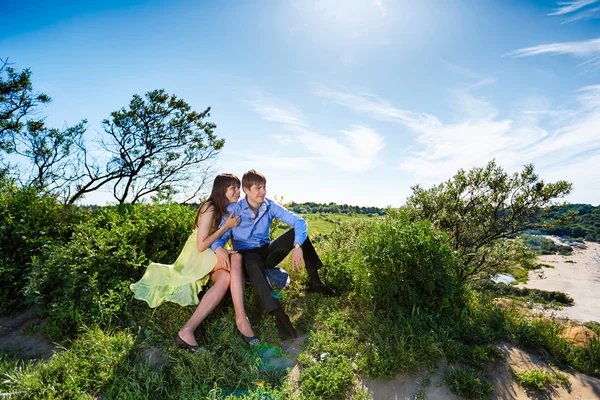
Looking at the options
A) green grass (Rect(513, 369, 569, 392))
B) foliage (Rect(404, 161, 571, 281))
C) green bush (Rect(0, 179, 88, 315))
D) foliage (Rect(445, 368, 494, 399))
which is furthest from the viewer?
foliage (Rect(404, 161, 571, 281))

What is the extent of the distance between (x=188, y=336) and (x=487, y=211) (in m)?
11.2

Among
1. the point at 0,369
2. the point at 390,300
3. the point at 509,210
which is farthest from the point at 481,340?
the point at 509,210

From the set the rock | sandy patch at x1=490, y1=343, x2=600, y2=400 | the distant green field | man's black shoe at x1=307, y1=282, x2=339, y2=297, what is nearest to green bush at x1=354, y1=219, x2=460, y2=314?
man's black shoe at x1=307, y1=282, x2=339, y2=297

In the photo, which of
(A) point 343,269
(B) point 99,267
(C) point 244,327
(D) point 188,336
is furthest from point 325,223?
(D) point 188,336

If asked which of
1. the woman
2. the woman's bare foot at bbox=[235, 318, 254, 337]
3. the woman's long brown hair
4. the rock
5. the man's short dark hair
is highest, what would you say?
the man's short dark hair

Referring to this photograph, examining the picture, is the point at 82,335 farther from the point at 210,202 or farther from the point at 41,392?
the point at 210,202

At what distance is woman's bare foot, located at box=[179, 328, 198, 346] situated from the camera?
3663 mm

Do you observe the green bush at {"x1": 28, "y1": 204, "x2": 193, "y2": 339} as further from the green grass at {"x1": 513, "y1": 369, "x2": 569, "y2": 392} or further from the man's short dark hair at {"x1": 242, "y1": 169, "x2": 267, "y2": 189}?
the green grass at {"x1": 513, "y1": 369, "x2": 569, "y2": 392}

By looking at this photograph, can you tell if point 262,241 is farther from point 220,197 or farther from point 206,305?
point 206,305

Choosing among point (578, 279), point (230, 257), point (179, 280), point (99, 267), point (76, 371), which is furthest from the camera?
point (578, 279)

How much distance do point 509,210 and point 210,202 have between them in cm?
1129

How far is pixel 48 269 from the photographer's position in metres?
4.46

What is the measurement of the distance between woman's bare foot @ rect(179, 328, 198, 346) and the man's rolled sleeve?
1.71m

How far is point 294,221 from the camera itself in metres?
4.41
